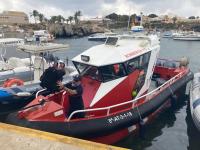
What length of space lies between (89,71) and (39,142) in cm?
390

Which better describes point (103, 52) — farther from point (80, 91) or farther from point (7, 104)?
point (7, 104)

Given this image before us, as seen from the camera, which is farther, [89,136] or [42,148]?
[89,136]

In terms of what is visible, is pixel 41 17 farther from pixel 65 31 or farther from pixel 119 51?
pixel 119 51

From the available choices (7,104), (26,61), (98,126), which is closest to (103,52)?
(98,126)

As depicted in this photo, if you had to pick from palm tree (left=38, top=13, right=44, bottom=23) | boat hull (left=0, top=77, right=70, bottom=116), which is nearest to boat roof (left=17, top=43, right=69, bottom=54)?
boat hull (left=0, top=77, right=70, bottom=116)

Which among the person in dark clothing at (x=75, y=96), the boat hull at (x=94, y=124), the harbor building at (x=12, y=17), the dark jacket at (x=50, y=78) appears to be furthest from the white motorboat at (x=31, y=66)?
the harbor building at (x=12, y=17)

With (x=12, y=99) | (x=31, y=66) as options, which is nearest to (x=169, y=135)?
(x=12, y=99)

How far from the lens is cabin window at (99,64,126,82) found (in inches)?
339

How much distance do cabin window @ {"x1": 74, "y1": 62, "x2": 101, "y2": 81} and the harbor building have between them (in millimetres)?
141283

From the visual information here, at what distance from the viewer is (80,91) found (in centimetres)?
796

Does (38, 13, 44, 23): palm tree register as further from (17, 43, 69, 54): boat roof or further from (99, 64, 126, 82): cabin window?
(99, 64, 126, 82): cabin window

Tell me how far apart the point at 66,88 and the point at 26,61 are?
8950 millimetres

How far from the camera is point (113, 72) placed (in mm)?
8719

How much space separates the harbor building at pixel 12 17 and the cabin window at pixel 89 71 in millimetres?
141283
